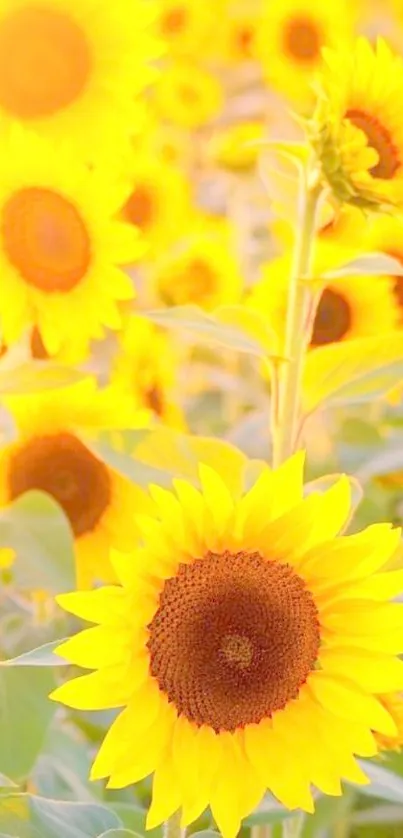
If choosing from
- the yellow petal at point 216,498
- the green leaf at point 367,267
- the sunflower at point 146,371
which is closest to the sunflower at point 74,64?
the sunflower at point 146,371

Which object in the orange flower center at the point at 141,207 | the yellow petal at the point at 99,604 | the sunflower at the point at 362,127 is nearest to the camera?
the yellow petal at the point at 99,604

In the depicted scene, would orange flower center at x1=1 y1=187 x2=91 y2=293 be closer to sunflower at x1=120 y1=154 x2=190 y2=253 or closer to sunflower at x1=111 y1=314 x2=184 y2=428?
sunflower at x1=111 y1=314 x2=184 y2=428

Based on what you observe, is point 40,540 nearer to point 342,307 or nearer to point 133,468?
point 133,468

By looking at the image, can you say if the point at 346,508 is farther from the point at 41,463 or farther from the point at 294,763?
the point at 41,463

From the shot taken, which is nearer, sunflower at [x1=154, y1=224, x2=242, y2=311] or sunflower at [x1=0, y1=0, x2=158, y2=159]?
sunflower at [x1=0, y1=0, x2=158, y2=159]

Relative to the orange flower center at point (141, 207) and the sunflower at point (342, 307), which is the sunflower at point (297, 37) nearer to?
the orange flower center at point (141, 207)

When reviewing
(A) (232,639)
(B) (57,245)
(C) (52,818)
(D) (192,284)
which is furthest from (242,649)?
(D) (192,284)

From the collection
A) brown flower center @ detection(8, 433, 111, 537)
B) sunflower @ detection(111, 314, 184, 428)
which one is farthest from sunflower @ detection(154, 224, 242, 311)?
brown flower center @ detection(8, 433, 111, 537)
